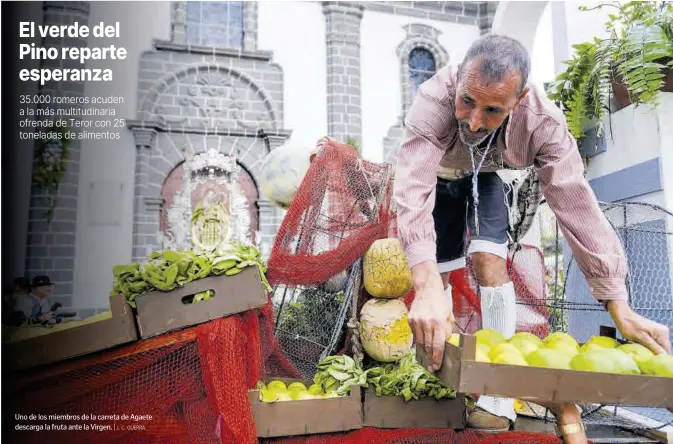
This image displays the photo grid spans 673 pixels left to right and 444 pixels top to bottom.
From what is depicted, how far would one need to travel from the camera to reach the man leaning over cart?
5.44ft

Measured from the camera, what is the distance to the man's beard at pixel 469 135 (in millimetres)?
1953

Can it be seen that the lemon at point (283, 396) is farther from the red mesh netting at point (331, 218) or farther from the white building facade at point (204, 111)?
the white building facade at point (204, 111)

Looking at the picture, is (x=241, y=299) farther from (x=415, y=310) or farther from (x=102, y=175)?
(x=102, y=175)

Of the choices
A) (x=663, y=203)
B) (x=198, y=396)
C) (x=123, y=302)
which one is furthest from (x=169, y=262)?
(x=663, y=203)

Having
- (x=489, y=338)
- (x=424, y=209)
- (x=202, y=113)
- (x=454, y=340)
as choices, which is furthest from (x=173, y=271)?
(x=202, y=113)

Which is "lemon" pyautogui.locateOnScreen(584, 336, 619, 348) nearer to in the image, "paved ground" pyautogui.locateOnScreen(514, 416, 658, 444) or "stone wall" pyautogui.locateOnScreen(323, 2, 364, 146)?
"paved ground" pyautogui.locateOnScreen(514, 416, 658, 444)

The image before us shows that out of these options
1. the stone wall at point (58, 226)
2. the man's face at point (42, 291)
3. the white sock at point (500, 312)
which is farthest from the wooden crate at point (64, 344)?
the stone wall at point (58, 226)

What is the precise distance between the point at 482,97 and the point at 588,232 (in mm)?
672

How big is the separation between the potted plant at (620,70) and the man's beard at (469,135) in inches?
76.1

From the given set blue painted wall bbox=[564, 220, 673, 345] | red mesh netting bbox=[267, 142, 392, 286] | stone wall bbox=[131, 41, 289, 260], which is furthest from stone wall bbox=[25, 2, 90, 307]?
blue painted wall bbox=[564, 220, 673, 345]

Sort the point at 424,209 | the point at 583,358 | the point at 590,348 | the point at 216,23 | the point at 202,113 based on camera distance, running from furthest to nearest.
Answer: the point at 216,23, the point at 202,113, the point at 424,209, the point at 590,348, the point at 583,358

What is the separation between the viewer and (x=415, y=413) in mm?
2223

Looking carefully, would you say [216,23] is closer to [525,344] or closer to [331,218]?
[331,218]

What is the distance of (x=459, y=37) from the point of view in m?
10.7
